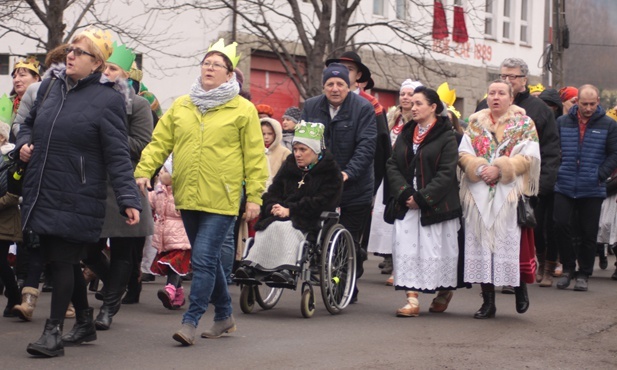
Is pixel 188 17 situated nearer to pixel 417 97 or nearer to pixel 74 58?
pixel 417 97

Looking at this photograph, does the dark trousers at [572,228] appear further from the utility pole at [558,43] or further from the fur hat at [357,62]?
the utility pole at [558,43]

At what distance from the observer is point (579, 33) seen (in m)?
34.5

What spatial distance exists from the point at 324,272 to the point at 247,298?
719mm

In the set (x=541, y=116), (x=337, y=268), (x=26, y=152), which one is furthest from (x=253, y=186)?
(x=541, y=116)

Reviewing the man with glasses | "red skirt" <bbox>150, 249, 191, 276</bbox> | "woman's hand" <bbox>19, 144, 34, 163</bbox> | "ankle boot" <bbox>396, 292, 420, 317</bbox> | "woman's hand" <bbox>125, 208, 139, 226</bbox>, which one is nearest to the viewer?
"woman's hand" <bbox>125, 208, 139, 226</bbox>

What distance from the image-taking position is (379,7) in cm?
3391

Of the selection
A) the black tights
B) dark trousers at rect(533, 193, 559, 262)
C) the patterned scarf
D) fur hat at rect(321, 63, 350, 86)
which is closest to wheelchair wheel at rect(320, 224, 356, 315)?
fur hat at rect(321, 63, 350, 86)

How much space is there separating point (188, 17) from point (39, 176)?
20.4m

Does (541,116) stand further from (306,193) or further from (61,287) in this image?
(61,287)

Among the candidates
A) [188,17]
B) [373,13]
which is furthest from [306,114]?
[373,13]

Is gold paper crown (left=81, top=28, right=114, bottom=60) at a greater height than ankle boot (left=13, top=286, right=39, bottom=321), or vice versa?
gold paper crown (left=81, top=28, right=114, bottom=60)

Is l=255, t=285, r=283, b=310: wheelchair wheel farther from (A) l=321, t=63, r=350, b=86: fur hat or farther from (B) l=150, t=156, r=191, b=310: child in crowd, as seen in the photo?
(A) l=321, t=63, r=350, b=86: fur hat

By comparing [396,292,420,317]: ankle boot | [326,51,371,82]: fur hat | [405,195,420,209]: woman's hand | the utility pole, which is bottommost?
[396,292,420,317]: ankle boot

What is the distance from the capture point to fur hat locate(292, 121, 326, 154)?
34.6 ft
